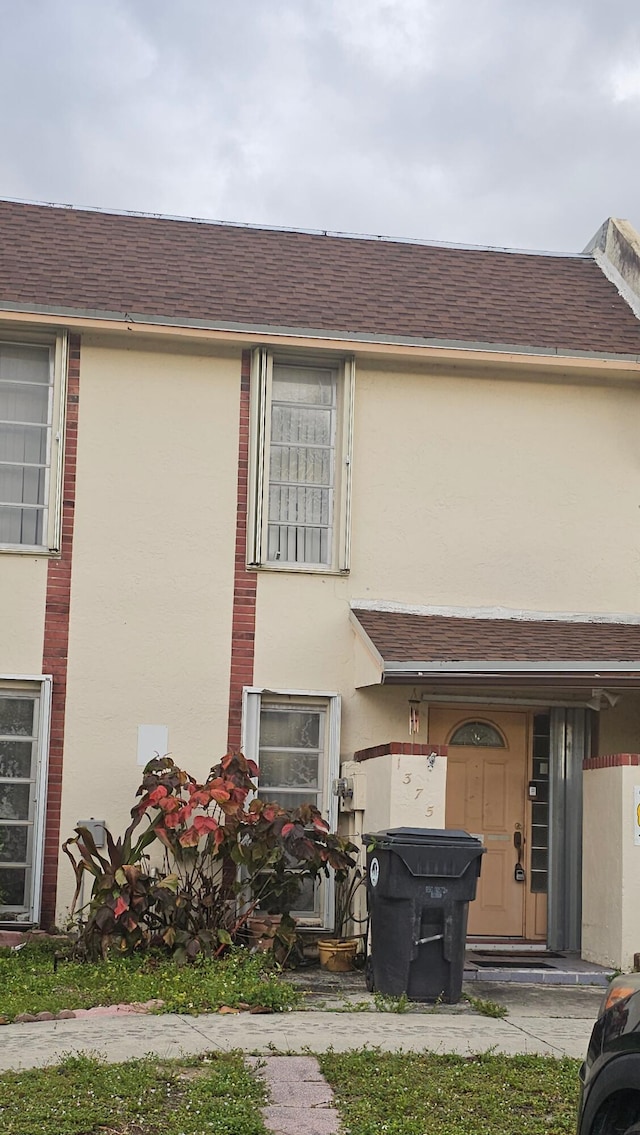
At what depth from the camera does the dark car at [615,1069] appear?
4.62 metres

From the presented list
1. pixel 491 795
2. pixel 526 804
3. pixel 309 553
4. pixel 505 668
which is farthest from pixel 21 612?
pixel 526 804

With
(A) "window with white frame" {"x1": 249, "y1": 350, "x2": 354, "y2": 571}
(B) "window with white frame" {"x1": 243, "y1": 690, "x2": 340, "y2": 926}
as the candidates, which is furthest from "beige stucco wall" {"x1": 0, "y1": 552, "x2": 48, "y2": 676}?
(A) "window with white frame" {"x1": 249, "y1": 350, "x2": 354, "y2": 571}

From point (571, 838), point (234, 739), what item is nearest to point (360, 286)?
point (234, 739)

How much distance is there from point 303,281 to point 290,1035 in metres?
7.90

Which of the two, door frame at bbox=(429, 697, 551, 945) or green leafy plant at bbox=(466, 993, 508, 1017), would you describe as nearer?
green leafy plant at bbox=(466, 993, 508, 1017)

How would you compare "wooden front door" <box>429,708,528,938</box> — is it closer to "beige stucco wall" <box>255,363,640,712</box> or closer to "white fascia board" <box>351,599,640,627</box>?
"white fascia board" <box>351,599,640,627</box>

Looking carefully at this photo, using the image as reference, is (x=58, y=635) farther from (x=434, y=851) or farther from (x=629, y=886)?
(x=629, y=886)

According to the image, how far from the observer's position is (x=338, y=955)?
11.3m

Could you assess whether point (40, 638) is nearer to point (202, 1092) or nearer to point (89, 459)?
point (89, 459)

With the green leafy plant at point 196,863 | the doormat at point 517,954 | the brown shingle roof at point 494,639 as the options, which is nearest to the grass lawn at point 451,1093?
the green leafy plant at point 196,863

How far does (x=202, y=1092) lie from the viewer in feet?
22.4

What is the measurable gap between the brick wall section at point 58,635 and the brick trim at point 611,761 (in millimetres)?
4626

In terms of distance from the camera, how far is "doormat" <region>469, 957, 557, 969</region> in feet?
37.2

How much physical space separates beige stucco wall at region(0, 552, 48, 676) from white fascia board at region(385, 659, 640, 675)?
3231mm
